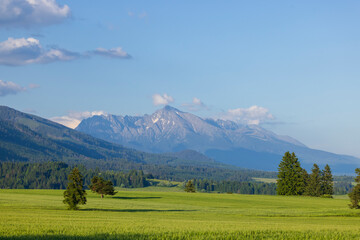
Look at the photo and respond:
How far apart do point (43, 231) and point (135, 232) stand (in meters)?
7.17

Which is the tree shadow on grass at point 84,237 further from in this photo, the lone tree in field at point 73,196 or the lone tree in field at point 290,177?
the lone tree in field at point 290,177

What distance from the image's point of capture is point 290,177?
429 ft

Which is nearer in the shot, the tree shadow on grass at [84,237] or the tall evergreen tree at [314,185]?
the tree shadow on grass at [84,237]

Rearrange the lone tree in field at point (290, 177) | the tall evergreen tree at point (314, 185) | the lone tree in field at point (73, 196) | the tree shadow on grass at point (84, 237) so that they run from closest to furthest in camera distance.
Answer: the tree shadow on grass at point (84, 237), the lone tree in field at point (73, 196), the lone tree in field at point (290, 177), the tall evergreen tree at point (314, 185)

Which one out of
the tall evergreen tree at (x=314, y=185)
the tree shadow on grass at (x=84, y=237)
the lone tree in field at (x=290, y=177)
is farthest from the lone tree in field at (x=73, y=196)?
the tall evergreen tree at (x=314, y=185)

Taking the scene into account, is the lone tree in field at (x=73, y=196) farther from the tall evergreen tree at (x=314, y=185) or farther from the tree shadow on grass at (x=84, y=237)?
the tall evergreen tree at (x=314, y=185)

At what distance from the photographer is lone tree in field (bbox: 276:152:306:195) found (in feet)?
420

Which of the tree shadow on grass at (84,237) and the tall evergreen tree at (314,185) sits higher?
the tall evergreen tree at (314,185)

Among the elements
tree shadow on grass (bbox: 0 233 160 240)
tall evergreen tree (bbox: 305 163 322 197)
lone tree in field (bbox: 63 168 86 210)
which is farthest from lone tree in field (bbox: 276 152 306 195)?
tree shadow on grass (bbox: 0 233 160 240)

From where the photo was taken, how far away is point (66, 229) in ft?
113

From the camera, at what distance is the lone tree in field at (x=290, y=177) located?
420ft

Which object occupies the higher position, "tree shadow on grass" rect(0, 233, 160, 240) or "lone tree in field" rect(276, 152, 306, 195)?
"lone tree in field" rect(276, 152, 306, 195)

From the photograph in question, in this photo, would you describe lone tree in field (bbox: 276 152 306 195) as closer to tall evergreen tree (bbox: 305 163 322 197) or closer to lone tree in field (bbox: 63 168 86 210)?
tall evergreen tree (bbox: 305 163 322 197)

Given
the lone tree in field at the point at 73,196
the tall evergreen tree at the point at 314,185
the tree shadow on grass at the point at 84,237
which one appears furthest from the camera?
the tall evergreen tree at the point at 314,185
